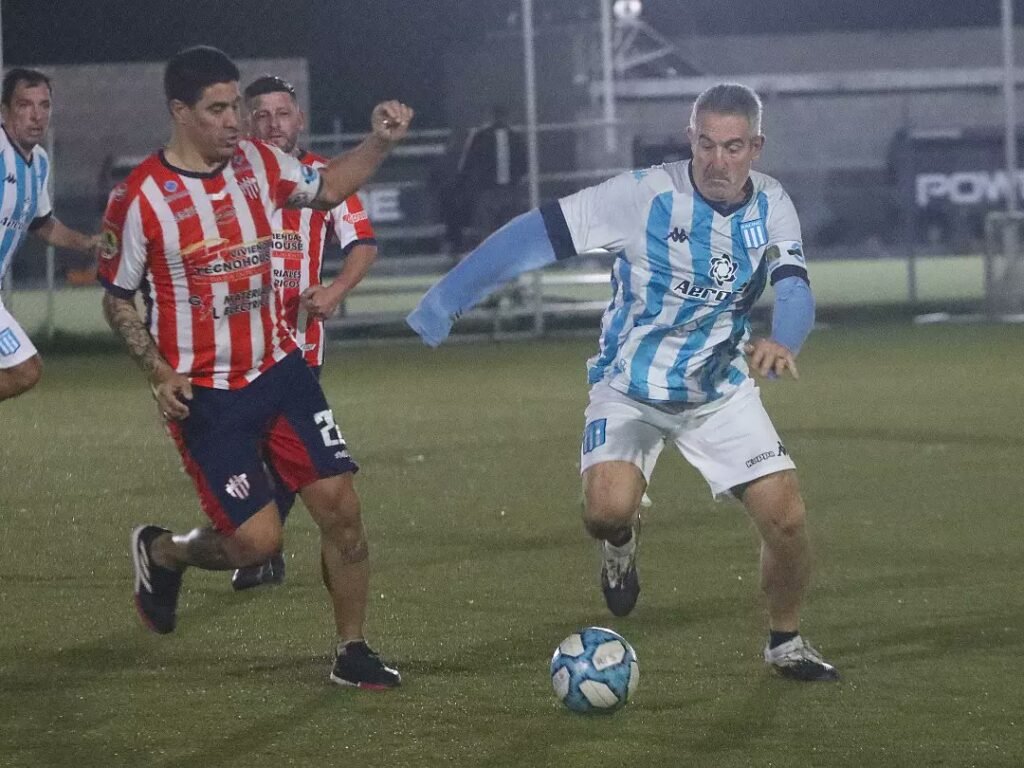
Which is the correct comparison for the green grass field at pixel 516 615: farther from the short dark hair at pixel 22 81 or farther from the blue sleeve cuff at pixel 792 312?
the short dark hair at pixel 22 81

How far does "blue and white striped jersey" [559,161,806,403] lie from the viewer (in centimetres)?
576

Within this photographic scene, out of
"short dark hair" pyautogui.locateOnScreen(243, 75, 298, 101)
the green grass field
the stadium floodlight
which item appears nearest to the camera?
the green grass field

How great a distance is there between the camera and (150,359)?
18.7 ft

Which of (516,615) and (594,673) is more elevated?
(594,673)

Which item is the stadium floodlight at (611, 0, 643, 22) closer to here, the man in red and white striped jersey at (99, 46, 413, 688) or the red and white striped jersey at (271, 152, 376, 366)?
the red and white striped jersey at (271, 152, 376, 366)

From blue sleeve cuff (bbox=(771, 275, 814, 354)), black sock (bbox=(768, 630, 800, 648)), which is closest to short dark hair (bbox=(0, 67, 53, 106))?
blue sleeve cuff (bbox=(771, 275, 814, 354))

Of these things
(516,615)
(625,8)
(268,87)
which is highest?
(625,8)

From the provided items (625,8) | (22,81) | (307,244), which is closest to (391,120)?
(307,244)

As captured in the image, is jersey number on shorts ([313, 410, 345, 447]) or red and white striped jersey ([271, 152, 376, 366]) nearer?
jersey number on shorts ([313, 410, 345, 447])

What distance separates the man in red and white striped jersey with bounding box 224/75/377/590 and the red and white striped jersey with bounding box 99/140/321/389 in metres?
1.36

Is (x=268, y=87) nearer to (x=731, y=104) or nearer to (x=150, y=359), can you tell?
(x=150, y=359)

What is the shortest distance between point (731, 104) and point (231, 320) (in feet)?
5.25

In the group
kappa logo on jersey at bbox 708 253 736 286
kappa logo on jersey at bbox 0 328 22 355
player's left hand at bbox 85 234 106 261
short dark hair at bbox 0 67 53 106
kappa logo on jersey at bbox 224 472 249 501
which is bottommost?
kappa logo on jersey at bbox 224 472 249 501

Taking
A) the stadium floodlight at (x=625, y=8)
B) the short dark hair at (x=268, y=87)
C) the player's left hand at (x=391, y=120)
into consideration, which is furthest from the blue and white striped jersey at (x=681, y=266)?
the stadium floodlight at (x=625, y=8)
